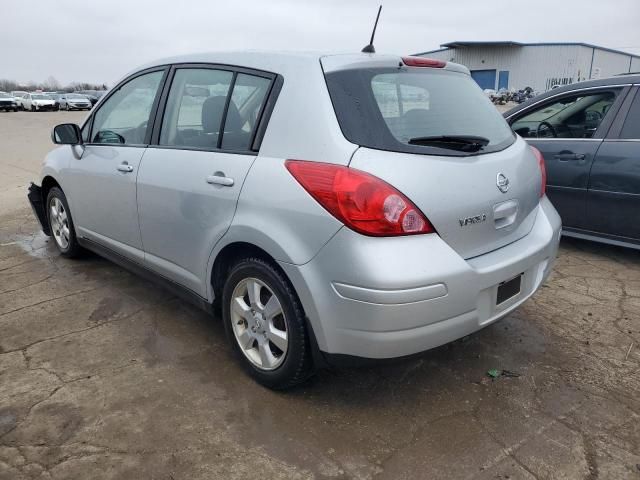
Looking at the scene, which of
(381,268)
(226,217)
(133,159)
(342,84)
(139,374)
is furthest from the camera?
(133,159)

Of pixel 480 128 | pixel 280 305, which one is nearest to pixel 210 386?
pixel 280 305

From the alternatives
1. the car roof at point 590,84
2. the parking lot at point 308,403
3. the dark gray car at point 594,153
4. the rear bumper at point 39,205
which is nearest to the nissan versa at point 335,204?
the parking lot at point 308,403

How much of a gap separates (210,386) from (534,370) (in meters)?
1.75

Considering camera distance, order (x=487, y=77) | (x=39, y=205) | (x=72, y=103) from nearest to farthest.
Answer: (x=39, y=205) → (x=72, y=103) → (x=487, y=77)

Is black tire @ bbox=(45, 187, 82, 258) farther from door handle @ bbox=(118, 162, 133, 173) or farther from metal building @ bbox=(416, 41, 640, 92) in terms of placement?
metal building @ bbox=(416, 41, 640, 92)

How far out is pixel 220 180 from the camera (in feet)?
8.73

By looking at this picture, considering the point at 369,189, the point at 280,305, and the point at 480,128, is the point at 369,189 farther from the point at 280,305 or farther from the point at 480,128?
the point at 480,128

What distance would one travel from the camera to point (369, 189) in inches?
84.0

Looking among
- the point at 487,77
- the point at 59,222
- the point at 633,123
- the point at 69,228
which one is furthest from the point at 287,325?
the point at 487,77

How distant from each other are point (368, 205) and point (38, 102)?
139 feet

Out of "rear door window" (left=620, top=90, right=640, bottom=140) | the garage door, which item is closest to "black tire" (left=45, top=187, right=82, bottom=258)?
"rear door window" (left=620, top=90, right=640, bottom=140)

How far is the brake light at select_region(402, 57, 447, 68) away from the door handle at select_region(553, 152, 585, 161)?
2313 millimetres

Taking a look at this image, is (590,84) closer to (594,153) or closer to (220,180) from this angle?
(594,153)

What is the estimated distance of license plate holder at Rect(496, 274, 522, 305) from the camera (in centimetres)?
245
